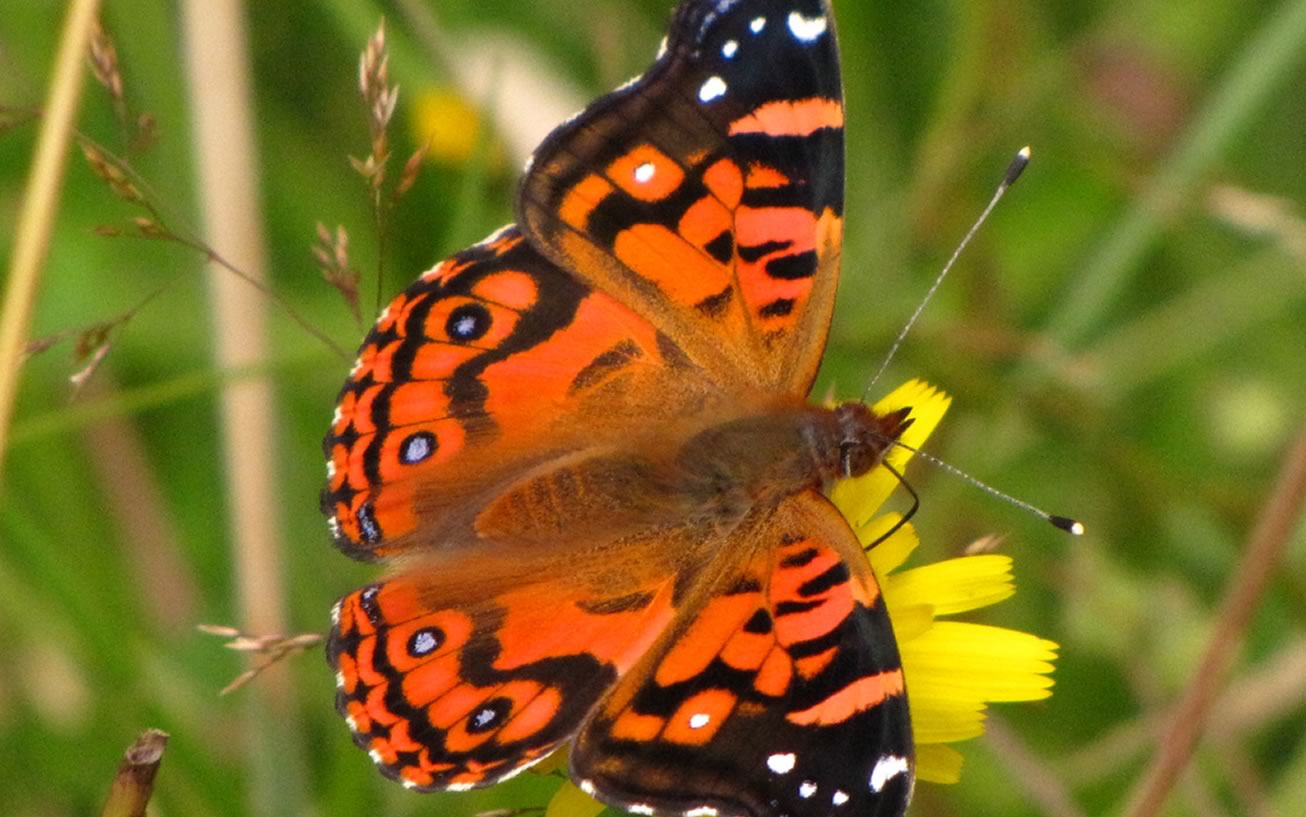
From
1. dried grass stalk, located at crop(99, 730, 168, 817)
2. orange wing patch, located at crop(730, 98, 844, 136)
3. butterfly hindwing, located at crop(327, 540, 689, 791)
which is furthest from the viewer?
orange wing patch, located at crop(730, 98, 844, 136)

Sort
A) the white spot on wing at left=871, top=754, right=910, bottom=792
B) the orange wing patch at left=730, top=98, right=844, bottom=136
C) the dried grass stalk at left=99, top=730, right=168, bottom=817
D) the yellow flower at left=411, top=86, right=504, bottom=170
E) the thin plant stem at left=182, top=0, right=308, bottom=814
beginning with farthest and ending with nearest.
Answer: the yellow flower at left=411, top=86, right=504, bottom=170, the thin plant stem at left=182, top=0, right=308, bottom=814, the orange wing patch at left=730, top=98, right=844, bottom=136, the white spot on wing at left=871, top=754, right=910, bottom=792, the dried grass stalk at left=99, top=730, right=168, bottom=817

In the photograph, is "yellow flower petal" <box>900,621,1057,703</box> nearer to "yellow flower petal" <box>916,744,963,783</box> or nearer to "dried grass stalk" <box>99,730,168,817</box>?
"yellow flower petal" <box>916,744,963,783</box>

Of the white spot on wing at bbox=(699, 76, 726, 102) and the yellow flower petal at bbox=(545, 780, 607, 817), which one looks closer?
the yellow flower petal at bbox=(545, 780, 607, 817)

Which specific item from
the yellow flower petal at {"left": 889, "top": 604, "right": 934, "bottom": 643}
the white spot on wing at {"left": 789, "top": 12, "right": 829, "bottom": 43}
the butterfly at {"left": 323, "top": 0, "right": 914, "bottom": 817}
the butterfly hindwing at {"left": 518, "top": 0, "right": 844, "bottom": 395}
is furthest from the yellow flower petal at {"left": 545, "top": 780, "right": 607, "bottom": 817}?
the white spot on wing at {"left": 789, "top": 12, "right": 829, "bottom": 43}

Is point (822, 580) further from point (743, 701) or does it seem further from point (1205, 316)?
point (1205, 316)

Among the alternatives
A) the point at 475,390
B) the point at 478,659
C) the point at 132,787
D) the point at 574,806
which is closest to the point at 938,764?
the point at 574,806

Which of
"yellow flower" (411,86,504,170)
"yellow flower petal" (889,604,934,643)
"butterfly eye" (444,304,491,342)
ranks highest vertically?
"yellow flower" (411,86,504,170)

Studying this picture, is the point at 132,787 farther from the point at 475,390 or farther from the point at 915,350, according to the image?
the point at 915,350

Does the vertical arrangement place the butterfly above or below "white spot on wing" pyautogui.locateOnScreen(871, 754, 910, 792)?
above
